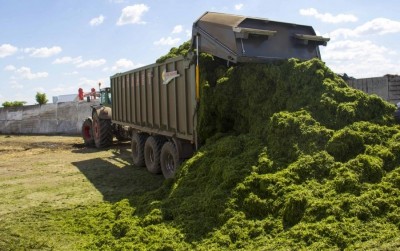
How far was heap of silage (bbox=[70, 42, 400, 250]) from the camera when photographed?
4406 millimetres

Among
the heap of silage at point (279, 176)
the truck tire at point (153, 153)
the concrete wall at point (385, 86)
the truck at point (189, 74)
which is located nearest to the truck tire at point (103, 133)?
the truck at point (189, 74)

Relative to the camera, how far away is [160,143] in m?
10.0

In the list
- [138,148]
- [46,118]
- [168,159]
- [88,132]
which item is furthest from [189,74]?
[46,118]

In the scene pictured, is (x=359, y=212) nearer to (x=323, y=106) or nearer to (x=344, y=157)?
(x=344, y=157)

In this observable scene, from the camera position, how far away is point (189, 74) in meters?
8.01

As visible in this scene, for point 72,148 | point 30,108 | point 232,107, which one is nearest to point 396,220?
point 232,107

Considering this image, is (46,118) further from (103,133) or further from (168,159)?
(168,159)

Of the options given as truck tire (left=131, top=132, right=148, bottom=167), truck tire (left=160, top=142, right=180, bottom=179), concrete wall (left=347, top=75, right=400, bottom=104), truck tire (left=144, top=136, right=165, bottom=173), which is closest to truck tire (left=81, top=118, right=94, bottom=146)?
truck tire (left=131, top=132, right=148, bottom=167)

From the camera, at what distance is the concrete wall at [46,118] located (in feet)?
78.6

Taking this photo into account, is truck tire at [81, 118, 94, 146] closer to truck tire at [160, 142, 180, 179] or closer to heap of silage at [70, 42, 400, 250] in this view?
truck tire at [160, 142, 180, 179]

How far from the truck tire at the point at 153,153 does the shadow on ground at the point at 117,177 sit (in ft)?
0.63

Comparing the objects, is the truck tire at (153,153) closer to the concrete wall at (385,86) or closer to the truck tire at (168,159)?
the truck tire at (168,159)

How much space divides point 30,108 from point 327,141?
2465 cm

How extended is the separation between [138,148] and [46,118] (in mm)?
16417
